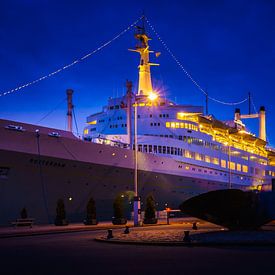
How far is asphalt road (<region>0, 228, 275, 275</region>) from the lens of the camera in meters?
10.2

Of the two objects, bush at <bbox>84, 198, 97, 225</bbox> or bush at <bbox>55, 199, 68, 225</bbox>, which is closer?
bush at <bbox>55, 199, 68, 225</bbox>

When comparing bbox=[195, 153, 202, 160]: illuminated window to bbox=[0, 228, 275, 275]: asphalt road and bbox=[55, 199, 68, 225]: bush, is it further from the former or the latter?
bbox=[0, 228, 275, 275]: asphalt road

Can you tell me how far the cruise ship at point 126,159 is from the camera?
2856 centimetres

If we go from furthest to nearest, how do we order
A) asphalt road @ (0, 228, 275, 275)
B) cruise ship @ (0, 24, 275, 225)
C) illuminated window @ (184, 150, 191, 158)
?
1. illuminated window @ (184, 150, 191, 158)
2. cruise ship @ (0, 24, 275, 225)
3. asphalt road @ (0, 228, 275, 275)

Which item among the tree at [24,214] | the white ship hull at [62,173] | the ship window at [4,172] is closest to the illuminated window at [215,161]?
the white ship hull at [62,173]

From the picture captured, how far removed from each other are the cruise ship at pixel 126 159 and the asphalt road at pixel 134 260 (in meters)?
12.8

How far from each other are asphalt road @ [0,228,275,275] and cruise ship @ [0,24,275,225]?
41.9 ft

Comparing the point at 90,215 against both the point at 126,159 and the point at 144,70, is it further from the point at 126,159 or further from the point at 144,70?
the point at 144,70

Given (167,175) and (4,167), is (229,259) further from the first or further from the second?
(167,175)

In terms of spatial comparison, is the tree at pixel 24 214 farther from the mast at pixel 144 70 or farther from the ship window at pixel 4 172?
the mast at pixel 144 70

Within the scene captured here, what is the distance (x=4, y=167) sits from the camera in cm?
2783

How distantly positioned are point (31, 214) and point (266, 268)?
70.0 ft

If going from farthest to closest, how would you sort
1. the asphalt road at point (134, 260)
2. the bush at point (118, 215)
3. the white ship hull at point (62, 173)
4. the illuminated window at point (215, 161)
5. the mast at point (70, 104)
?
the illuminated window at point (215, 161), the mast at point (70, 104), the bush at point (118, 215), the white ship hull at point (62, 173), the asphalt road at point (134, 260)

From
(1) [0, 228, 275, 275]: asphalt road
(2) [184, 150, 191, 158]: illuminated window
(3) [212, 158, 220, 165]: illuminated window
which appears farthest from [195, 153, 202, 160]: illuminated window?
(1) [0, 228, 275, 275]: asphalt road
